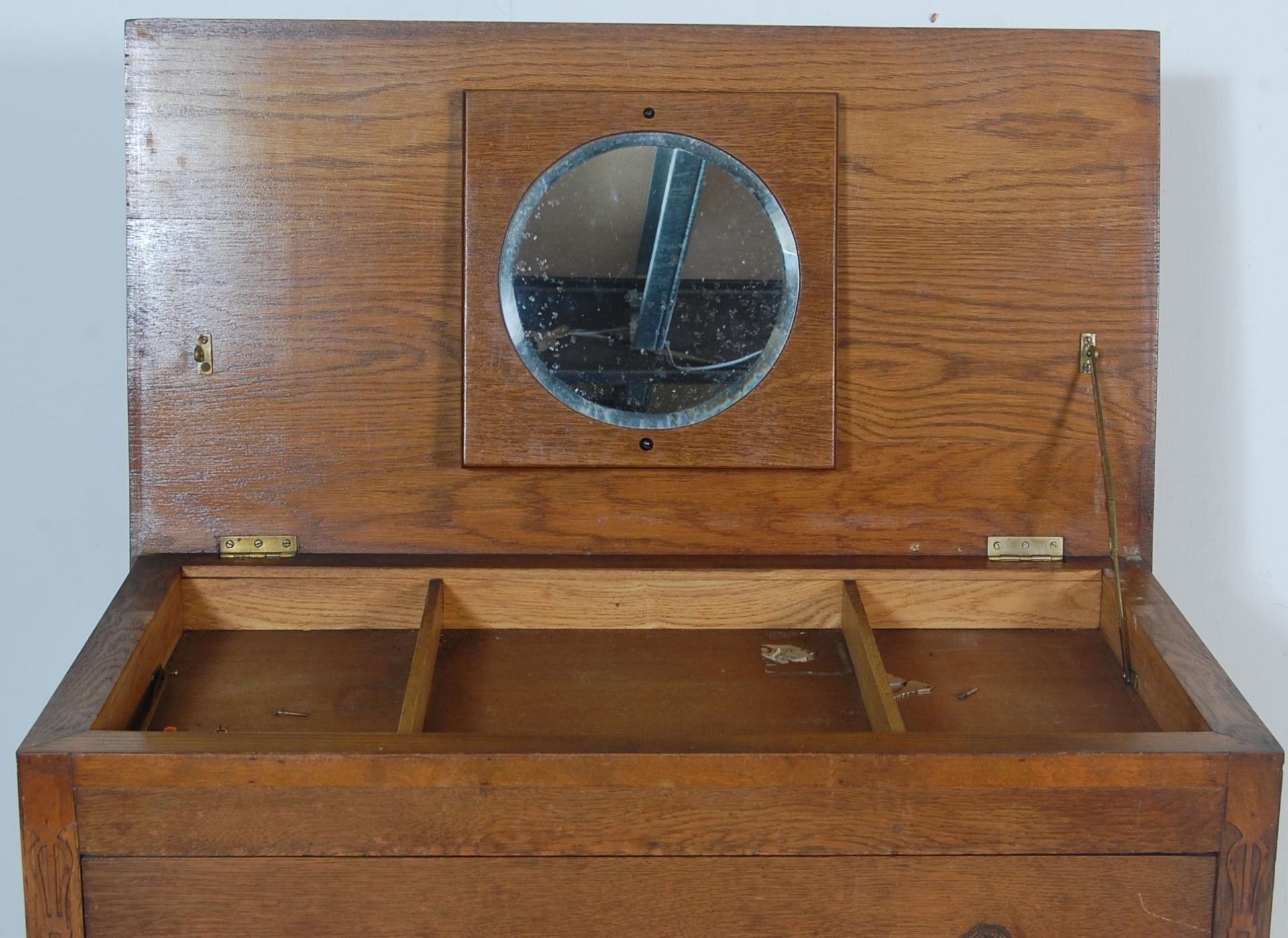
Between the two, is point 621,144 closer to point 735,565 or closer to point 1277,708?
point 735,565

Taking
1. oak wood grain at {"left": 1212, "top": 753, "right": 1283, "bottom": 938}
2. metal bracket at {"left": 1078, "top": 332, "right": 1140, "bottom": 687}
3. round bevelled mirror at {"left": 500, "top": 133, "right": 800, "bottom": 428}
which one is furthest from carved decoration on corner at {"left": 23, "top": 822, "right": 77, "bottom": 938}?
metal bracket at {"left": 1078, "top": 332, "right": 1140, "bottom": 687}

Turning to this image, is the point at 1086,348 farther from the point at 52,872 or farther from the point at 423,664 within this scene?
the point at 52,872

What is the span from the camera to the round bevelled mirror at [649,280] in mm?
1835

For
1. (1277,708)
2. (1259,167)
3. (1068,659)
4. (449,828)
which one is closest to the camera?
(449,828)

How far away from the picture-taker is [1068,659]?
5.82ft

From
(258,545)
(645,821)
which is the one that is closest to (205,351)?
(258,545)

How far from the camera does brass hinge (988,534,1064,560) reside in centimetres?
190

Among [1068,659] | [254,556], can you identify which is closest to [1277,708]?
[1068,659]

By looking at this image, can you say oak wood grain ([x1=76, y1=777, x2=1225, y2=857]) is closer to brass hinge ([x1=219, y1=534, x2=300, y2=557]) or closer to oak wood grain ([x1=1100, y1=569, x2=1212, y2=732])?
oak wood grain ([x1=1100, y1=569, x2=1212, y2=732])

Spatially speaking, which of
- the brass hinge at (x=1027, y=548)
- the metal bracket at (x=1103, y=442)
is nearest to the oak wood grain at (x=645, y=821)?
the metal bracket at (x=1103, y=442)

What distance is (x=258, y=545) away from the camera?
1871mm

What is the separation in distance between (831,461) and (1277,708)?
102 cm

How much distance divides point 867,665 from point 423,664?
0.55 meters

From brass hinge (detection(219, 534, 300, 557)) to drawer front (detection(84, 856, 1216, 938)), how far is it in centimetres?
58
